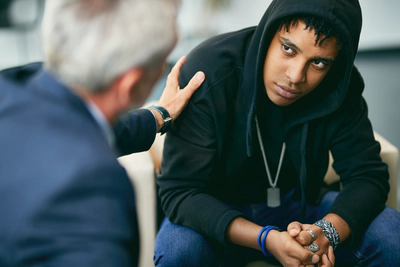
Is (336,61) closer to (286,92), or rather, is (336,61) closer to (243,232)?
(286,92)

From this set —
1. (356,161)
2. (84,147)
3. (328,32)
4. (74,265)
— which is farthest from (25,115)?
(356,161)

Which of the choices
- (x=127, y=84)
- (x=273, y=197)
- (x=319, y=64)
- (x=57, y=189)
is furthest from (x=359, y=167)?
(x=57, y=189)

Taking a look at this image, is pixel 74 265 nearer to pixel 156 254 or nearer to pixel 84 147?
pixel 84 147

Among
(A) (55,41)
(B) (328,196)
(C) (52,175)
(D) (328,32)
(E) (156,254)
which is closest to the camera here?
(C) (52,175)

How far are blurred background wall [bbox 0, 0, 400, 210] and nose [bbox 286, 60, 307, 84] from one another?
6.57 ft

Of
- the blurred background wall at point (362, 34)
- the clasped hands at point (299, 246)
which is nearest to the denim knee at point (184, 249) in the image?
the clasped hands at point (299, 246)

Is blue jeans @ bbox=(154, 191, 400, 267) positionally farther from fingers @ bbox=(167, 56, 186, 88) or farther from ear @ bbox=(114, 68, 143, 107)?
ear @ bbox=(114, 68, 143, 107)

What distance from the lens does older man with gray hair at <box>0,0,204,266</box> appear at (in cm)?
59

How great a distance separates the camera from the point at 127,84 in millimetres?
739

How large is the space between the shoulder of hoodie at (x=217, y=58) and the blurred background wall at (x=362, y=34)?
1944 millimetres

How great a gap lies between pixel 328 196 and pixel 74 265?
1.15 meters

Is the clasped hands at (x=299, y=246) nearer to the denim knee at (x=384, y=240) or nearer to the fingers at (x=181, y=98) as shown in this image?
the denim knee at (x=384, y=240)

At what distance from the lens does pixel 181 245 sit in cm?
127

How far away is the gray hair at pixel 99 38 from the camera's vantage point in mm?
698
